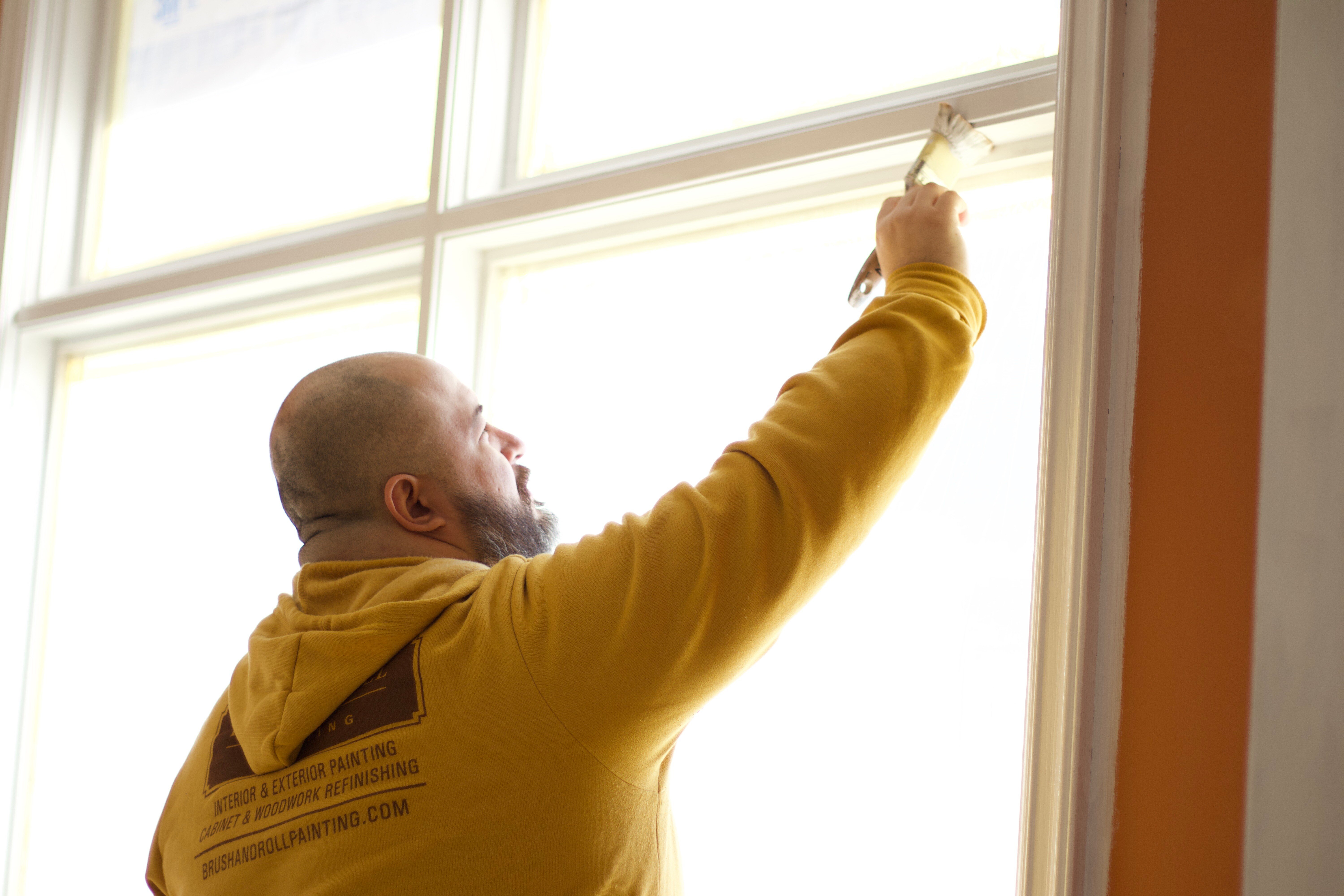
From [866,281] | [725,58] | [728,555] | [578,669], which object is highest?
[725,58]

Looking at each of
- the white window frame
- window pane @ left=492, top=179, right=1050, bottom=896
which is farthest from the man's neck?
the white window frame

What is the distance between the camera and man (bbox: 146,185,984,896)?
867mm

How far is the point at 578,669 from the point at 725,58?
1012 mm

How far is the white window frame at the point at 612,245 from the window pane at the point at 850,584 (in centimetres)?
10

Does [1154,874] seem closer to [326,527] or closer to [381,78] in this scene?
[326,527]

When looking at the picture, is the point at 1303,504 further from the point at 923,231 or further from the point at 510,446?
the point at 510,446

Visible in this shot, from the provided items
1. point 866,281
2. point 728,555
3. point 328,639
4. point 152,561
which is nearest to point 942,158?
point 866,281

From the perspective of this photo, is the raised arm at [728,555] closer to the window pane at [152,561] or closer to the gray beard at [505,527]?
the gray beard at [505,527]

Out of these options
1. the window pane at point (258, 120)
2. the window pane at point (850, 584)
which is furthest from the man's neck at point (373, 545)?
the window pane at point (258, 120)

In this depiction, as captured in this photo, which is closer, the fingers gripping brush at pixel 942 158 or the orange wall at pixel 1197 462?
the orange wall at pixel 1197 462

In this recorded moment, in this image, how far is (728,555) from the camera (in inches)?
34.0

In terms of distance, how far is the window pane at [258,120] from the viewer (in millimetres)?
1811

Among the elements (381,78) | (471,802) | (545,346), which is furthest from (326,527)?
(381,78)

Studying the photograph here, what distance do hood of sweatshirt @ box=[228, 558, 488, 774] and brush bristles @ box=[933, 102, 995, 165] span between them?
0.69 meters
